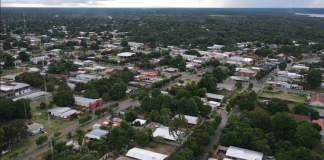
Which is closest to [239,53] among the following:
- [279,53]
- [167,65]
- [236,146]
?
[279,53]

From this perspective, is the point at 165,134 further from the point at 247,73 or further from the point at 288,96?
the point at 247,73

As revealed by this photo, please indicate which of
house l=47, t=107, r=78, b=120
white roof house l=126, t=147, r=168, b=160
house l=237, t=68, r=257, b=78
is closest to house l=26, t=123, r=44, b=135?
house l=47, t=107, r=78, b=120

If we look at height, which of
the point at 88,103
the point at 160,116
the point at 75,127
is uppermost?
the point at 160,116

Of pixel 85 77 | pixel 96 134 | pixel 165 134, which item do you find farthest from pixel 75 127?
pixel 85 77

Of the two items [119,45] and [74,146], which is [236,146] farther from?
[119,45]

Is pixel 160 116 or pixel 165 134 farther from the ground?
pixel 160 116

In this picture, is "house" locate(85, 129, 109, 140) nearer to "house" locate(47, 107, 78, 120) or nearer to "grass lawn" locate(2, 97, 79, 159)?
"grass lawn" locate(2, 97, 79, 159)

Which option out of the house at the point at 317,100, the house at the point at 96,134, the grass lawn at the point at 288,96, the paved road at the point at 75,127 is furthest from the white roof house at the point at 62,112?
the house at the point at 317,100
